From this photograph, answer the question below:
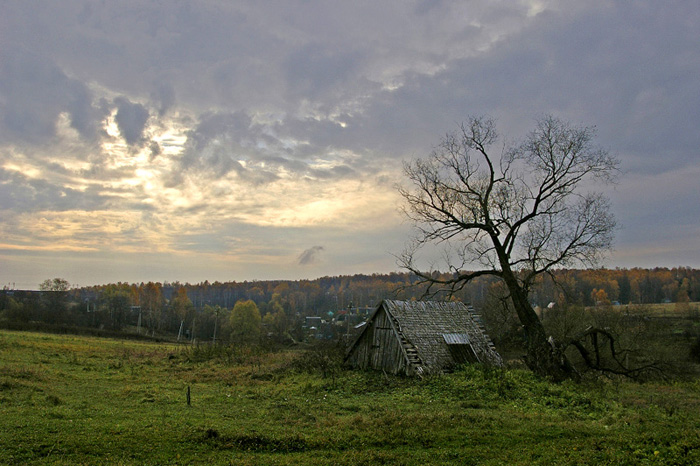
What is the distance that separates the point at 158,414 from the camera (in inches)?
548

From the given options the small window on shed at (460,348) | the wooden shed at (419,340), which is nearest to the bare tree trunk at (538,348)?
the wooden shed at (419,340)

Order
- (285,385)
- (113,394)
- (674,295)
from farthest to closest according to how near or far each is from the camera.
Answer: (674,295) < (285,385) < (113,394)

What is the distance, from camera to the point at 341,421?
12844 millimetres

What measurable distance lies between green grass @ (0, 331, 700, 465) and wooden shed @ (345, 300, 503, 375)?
1624 mm

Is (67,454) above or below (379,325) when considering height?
below

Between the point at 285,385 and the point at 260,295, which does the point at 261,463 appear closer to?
the point at 285,385

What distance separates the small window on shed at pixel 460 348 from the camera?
23.8m

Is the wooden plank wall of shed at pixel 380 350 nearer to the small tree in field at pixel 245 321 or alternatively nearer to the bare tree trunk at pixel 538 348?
the bare tree trunk at pixel 538 348

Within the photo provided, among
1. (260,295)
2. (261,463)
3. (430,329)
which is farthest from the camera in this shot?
(260,295)

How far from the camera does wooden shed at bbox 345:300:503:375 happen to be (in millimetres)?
22922

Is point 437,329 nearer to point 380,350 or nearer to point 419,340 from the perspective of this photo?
point 419,340

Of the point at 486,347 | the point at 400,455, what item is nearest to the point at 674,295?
the point at 486,347

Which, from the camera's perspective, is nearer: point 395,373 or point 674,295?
point 395,373

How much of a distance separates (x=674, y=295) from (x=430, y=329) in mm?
116156
